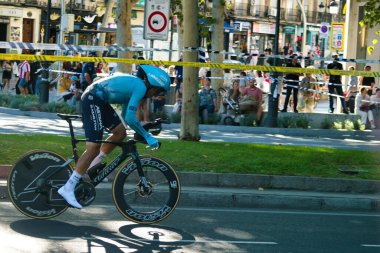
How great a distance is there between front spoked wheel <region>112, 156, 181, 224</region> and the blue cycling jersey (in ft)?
1.41

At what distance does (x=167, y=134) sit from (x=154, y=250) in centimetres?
1231

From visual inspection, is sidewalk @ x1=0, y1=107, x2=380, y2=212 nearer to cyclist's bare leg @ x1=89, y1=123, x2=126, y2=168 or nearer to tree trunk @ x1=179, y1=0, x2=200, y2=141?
cyclist's bare leg @ x1=89, y1=123, x2=126, y2=168

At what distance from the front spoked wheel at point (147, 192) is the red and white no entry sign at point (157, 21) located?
1026 cm

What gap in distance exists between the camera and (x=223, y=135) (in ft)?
70.0

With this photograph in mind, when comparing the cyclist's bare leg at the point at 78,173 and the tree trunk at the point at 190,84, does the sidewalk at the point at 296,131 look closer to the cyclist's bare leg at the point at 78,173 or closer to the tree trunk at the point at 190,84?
the tree trunk at the point at 190,84

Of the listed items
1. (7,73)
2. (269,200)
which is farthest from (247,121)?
(7,73)

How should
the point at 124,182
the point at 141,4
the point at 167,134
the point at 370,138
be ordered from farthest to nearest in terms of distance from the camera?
1. the point at 141,4
2. the point at 370,138
3. the point at 167,134
4. the point at 124,182

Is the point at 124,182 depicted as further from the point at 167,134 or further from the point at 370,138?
the point at 370,138

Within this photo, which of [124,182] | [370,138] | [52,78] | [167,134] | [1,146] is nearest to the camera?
[124,182]

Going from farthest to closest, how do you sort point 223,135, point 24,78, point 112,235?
point 24,78
point 223,135
point 112,235

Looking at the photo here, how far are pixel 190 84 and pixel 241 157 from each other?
228 cm

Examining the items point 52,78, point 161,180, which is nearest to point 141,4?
point 52,78

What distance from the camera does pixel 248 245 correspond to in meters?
8.68

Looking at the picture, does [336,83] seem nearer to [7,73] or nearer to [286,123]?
[286,123]
